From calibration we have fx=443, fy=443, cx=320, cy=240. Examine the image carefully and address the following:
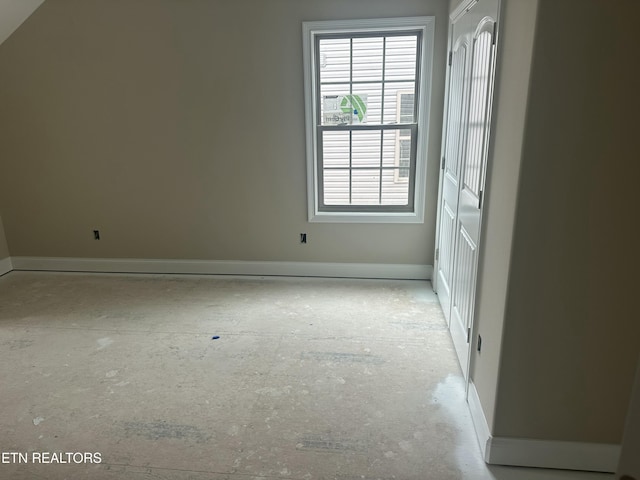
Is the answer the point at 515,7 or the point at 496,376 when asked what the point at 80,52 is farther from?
the point at 496,376

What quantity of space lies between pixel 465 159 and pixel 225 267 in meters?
2.51

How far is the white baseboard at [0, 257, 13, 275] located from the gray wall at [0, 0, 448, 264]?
24 cm

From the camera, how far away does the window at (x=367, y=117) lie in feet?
11.9

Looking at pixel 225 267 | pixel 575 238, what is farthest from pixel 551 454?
pixel 225 267

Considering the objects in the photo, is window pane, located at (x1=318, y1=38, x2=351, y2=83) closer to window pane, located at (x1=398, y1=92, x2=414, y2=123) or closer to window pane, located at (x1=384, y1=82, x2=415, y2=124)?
window pane, located at (x1=384, y1=82, x2=415, y2=124)

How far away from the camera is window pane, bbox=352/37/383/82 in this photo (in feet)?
12.0

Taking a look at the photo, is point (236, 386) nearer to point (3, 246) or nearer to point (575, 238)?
point (575, 238)

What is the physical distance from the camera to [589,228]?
5.67 ft

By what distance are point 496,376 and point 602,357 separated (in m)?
0.43

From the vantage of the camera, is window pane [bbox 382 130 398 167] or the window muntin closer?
the window muntin

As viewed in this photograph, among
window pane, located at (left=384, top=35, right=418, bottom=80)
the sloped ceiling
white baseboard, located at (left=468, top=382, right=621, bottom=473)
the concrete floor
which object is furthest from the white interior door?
the sloped ceiling

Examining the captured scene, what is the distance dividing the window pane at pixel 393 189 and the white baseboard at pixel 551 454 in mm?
2340

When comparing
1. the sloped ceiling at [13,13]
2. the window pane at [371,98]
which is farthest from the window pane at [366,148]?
the sloped ceiling at [13,13]

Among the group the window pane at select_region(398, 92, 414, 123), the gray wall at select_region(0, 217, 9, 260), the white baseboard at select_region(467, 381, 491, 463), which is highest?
the window pane at select_region(398, 92, 414, 123)
